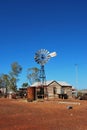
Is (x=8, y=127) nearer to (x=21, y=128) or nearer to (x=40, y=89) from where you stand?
(x=21, y=128)

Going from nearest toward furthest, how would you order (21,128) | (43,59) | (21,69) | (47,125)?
(21,128) < (47,125) < (43,59) < (21,69)

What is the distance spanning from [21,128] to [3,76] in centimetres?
9568

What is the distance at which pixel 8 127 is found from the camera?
14672 mm

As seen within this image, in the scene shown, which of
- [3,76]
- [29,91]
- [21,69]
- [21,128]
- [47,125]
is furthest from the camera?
[3,76]

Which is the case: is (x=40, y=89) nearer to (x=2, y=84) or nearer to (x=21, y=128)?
(x=21, y=128)

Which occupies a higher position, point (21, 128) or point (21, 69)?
point (21, 69)

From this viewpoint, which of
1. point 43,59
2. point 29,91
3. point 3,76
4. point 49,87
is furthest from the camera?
point 3,76

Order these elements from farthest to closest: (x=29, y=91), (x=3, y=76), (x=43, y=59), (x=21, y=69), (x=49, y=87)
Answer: (x=3, y=76) → (x=21, y=69) → (x=49, y=87) → (x=43, y=59) → (x=29, y=91)

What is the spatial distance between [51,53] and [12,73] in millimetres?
46214

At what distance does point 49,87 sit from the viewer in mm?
69938

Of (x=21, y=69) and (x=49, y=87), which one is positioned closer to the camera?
(x=49, y=87)

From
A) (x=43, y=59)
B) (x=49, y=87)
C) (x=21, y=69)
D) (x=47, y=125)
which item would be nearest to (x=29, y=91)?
(x=43, y=59)

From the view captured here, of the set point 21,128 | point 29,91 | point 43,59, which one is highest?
point 43,59

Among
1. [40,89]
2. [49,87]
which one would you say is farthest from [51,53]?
[49,87]
